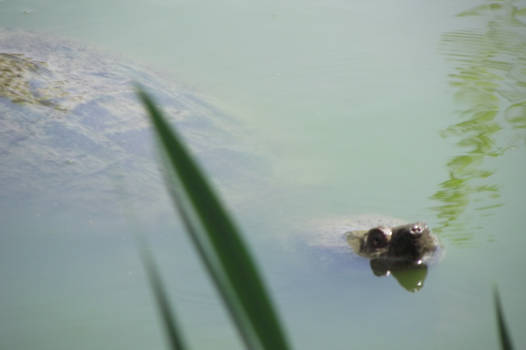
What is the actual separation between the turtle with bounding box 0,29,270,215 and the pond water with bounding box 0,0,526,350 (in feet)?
0.05

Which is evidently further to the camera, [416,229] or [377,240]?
[377,240]

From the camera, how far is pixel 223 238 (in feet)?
1.37

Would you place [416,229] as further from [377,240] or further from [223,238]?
[223,238]

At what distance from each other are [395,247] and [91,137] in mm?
1567

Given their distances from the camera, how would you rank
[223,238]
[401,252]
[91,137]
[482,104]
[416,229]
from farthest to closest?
[482,104] < [91,137] < [401,252] < [416,229] < [223,238]

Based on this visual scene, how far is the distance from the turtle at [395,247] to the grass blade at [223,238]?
66.6 inches

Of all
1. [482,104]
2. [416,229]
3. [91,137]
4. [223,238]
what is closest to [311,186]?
[416,229]

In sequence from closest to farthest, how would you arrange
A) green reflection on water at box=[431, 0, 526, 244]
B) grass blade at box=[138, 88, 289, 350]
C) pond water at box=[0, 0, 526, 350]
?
grass blade at box=[138, 88, 289, 350] → pond water at box=[0, 0, 526, 350] → green reflection on water at box=[431, 0, 526, 244]

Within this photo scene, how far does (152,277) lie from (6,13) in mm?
4956

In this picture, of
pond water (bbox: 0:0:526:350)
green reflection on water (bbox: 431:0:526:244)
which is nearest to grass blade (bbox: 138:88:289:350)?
pond water (bbox: 0:0:526:350)

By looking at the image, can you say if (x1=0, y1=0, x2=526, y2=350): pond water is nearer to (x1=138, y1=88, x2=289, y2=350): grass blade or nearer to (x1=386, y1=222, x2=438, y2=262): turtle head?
(x1=386, y1=222, x2=438, y2=262): turtle head

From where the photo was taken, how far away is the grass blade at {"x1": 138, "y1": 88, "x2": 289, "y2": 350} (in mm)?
414

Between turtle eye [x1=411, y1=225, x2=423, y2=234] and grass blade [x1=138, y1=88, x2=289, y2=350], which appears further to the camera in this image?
turtle eye [x1=411, y1=225, x2=423, y2=234]

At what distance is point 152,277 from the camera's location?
21.1 inches
